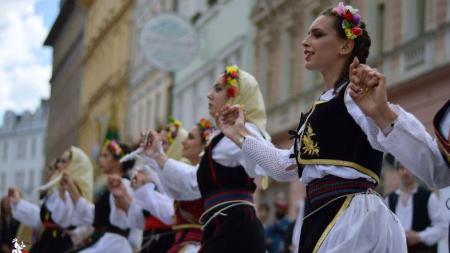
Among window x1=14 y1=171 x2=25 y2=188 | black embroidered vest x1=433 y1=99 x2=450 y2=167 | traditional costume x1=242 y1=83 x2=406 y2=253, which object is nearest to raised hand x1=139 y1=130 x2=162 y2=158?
traditional costume x1=242 y1=83 x2=406 y2=253

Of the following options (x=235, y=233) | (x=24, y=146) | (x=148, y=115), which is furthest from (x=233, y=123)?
(x=24, y=146)

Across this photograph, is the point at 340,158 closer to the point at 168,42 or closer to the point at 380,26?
the point at 380,26

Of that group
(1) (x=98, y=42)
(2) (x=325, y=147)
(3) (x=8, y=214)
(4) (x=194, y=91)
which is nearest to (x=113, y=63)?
(1) (x=98, y=42)

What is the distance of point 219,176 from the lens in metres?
7.83

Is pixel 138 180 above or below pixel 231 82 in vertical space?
below

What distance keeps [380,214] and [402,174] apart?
5634 millimetres

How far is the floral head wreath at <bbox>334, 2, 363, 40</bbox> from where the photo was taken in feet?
19.5

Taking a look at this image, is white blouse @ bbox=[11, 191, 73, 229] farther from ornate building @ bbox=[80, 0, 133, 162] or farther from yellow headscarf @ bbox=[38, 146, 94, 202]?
ornate building @ bbox=[80, 0, 133, 162]

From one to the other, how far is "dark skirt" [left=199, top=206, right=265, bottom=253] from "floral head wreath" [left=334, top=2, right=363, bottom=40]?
2.23 meters

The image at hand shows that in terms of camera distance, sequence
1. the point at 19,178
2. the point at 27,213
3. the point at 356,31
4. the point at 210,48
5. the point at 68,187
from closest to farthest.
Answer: the point at 356,31 < the point at 68,187 < the point at 27,213 < the point at 210,48 < the point at 19,178

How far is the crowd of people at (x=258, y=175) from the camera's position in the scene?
5.11 metres

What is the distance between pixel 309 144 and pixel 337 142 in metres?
0.18

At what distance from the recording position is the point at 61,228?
11680 millimetres

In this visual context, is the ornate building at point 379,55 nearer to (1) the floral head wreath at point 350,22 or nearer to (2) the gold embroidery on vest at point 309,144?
(1) the floral head wreath at point 350,22
